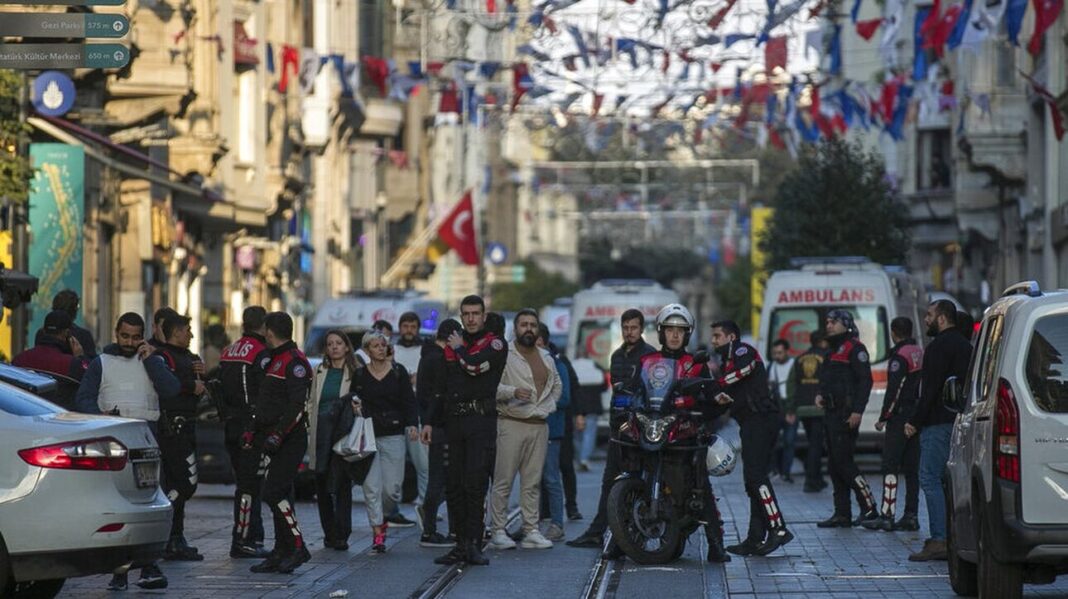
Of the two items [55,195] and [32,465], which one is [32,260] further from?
[32,465]

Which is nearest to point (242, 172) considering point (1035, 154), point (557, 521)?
point (1035, 154)

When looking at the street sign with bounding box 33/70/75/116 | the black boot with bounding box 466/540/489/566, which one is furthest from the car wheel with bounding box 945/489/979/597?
the street sign with bounding box 33/70/75/116

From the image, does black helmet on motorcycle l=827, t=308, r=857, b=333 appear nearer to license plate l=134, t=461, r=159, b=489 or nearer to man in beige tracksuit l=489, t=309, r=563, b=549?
man in beige tracksuit l=489, t=309, r=563, b=549

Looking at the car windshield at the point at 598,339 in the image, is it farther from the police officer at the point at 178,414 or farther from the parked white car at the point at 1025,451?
the parked white car at the point at 1025,451

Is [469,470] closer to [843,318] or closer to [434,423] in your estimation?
[434,423]

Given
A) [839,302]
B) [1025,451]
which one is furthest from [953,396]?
[839,302]

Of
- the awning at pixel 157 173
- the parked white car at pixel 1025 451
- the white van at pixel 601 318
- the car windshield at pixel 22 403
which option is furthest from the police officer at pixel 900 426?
the white van at pixel 601 318

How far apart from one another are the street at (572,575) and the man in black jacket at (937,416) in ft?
1.14

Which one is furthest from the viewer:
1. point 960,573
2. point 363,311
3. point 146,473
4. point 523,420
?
point 363,311

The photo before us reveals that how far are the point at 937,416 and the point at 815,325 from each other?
15.5 metres

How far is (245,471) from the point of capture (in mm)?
15398

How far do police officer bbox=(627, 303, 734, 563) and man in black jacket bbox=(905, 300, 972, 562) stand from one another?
1346 millimetres

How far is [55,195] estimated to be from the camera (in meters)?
26.4

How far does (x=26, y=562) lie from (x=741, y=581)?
481cm
